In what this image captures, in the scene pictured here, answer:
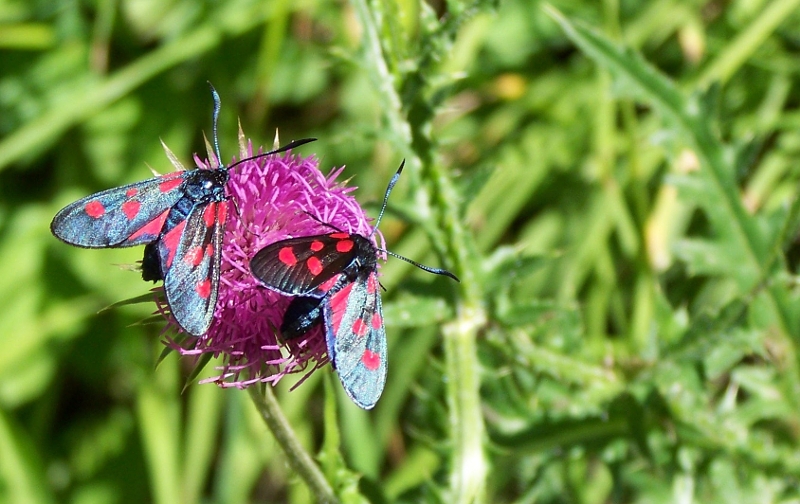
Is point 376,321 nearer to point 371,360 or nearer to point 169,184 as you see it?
point 371,360

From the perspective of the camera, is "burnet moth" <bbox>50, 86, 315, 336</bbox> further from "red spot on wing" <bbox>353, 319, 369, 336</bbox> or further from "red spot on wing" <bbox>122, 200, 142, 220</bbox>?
"red spot on wing" <bbox>353, 319, 369, 336</bbox>

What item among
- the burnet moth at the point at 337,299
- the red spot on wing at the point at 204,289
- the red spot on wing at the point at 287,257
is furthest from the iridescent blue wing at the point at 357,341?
→ the red spot on wing at the point at 204,289

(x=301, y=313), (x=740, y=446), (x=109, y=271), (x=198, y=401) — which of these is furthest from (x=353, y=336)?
(x=109, y=271)

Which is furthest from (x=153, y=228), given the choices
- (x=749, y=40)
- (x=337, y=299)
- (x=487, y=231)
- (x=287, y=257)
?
(x=749, y=40)

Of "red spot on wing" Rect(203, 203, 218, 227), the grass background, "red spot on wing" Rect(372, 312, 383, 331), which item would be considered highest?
"red spot on wing" Rect(203, 203, 218, 227)

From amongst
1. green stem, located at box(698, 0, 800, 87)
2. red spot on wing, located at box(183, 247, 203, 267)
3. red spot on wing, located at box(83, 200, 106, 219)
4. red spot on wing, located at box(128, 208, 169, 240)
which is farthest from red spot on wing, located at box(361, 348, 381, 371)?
green stem, located at box(698, 0, 800, 87)

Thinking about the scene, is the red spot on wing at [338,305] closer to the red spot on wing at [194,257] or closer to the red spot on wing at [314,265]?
the red spot on wing at [314,265]
